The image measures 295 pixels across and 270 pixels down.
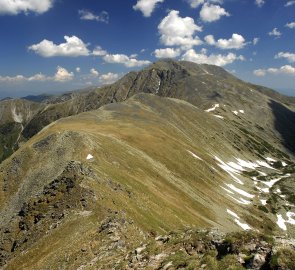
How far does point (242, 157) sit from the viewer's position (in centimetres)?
15412

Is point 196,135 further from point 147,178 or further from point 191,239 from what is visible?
point 191,239

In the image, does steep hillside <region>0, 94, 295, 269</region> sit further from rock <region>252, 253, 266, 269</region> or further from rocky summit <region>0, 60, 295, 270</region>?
rock <region>252, 253, 266, 269</region>

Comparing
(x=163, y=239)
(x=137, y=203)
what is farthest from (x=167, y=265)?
(x=137, y=203)

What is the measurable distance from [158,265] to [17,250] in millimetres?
27049

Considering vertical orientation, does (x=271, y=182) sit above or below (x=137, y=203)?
below

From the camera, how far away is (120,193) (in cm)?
5069

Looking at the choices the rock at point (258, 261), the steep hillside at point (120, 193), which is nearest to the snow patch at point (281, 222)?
the steep hillside at point (120, 193)

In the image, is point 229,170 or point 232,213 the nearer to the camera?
point 232,213

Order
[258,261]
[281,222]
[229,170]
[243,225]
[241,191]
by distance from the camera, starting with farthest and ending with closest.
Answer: [229,170] → [241,191] → [281,222] → [243,225] → [258,261]

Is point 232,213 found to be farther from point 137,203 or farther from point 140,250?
point 140,250

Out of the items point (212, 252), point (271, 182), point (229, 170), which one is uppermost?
point (212, 252)

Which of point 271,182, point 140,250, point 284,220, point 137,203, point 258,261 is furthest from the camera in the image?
point 271,182

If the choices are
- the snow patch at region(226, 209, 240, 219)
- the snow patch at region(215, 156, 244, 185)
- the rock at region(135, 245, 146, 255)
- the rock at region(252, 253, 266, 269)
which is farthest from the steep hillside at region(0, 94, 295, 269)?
the rock at region(252, 253, 266, 269)

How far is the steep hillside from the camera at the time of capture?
A: 115ft
